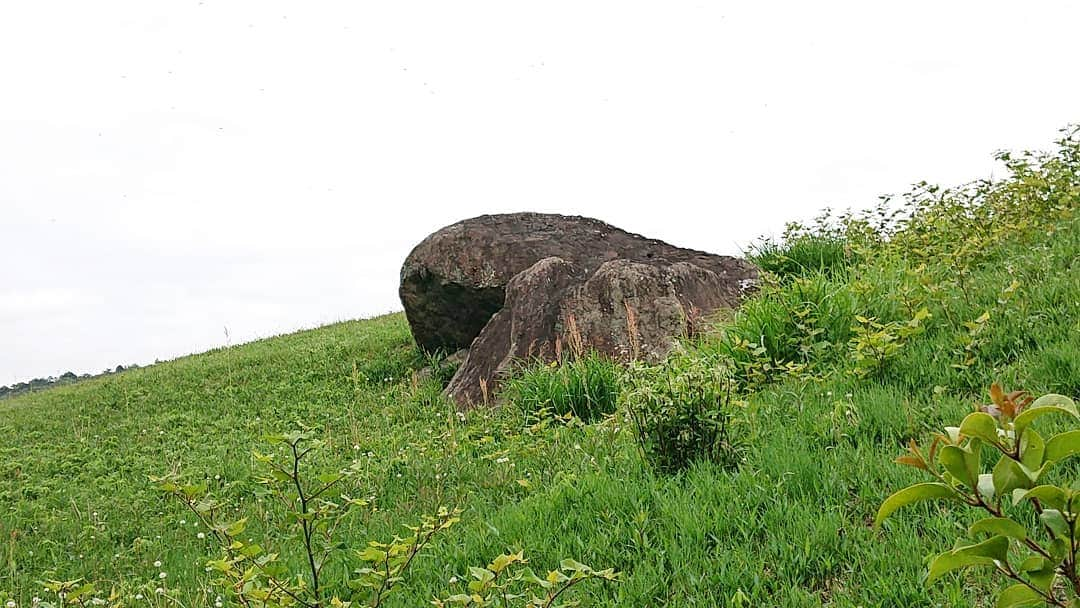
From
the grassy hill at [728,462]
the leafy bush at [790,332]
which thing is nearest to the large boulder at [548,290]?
the grassy hill at [728,462]

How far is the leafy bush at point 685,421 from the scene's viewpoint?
185 inches

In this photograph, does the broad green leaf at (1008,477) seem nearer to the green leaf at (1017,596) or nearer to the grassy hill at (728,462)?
the green leaf at (1017,596)

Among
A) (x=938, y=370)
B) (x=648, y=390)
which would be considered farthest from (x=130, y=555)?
(x=938, y=370)

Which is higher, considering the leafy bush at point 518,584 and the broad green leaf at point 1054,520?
the broad green leaf at point 1054,520

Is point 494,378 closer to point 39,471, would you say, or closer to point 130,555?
point 130,555

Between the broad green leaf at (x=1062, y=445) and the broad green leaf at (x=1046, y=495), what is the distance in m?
0.05

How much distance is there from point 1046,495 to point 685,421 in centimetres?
336

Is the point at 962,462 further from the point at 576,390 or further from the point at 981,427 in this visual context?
the point at 576,390

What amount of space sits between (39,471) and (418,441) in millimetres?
4399

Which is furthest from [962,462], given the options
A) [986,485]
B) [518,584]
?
[518,584]

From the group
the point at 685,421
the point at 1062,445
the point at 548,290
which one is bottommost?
the point at 685,421

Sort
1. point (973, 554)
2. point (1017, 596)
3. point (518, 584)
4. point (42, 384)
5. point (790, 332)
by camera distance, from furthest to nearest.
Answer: point (42, 384) < point (790, 332) < point (518, 584) < point (1017, 596) < point (973, 554)

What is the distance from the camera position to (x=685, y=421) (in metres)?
4.75

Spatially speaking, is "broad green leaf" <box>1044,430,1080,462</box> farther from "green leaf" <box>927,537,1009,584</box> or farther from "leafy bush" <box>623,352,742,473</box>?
"leafy bush" <box>623,352,742,473</box>
